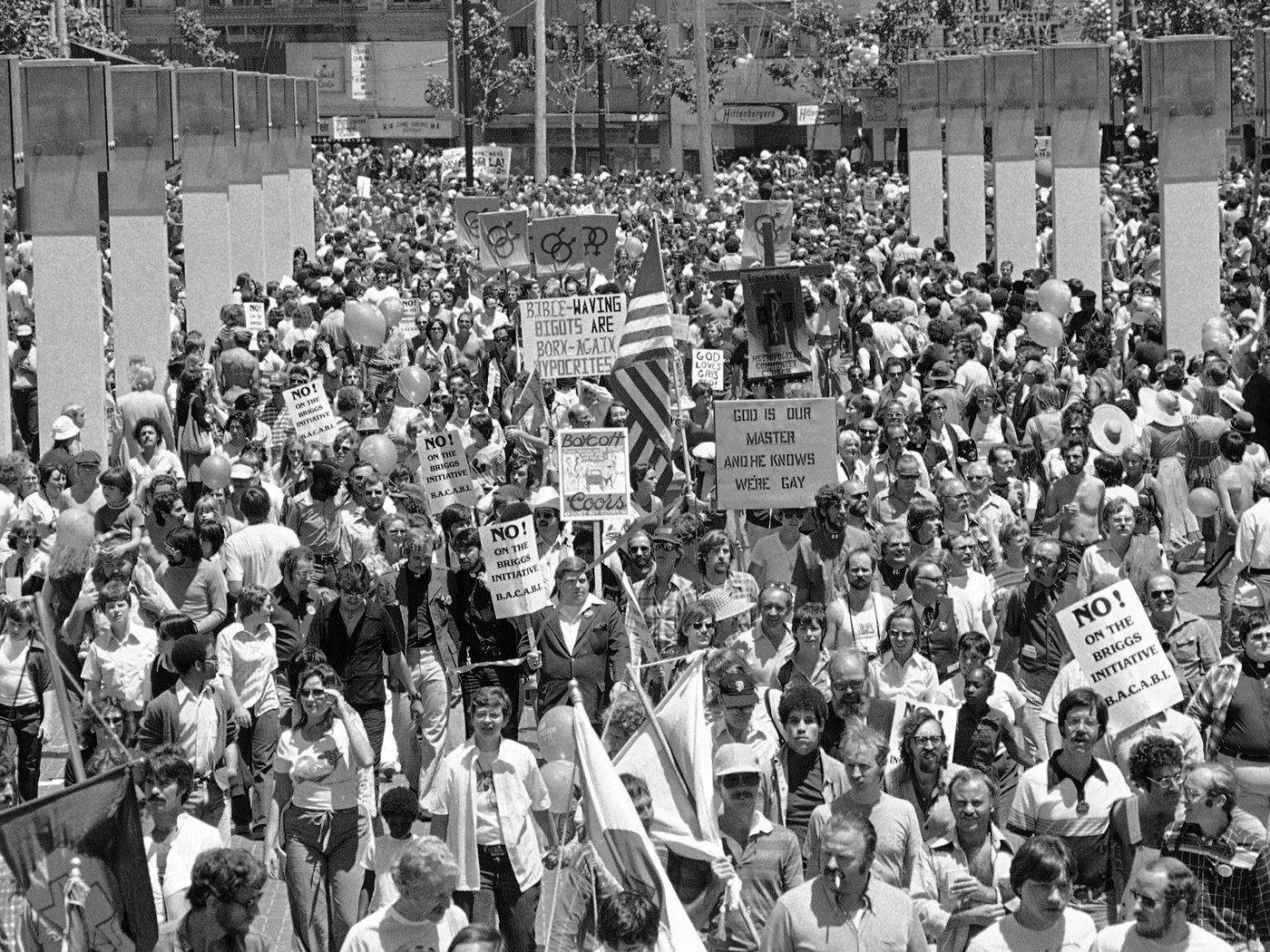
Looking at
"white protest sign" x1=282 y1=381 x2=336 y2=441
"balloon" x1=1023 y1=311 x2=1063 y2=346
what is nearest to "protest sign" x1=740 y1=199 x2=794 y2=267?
"balloon" x1=1023 y1=311 x2=1063 y2=346

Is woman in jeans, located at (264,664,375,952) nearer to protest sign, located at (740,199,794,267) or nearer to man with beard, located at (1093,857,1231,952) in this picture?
man with beard, located at (1093,857,1231,952)

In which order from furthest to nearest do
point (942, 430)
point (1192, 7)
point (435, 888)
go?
1. point (1192, 7)
2. point (942, 430)
3. point (435, 888)

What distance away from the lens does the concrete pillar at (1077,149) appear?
28.6m

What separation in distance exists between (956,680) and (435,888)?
368cm

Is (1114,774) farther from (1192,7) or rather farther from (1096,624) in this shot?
(1192,7)

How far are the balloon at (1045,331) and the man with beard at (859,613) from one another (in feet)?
33.7

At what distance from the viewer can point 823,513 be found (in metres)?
12.1

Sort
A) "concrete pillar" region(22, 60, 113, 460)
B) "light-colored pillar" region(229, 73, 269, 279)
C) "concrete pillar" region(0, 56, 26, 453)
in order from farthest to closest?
"light-colored pillar" region(229, 73, 269, 279) < "concrete pillar" region(22, 60, 113, 460) < "concrete pillar" region(0, 56, 26, 453)

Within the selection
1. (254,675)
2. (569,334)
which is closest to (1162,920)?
(254,675)

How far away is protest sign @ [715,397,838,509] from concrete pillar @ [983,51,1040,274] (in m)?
19.0

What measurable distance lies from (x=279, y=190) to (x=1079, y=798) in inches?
1090

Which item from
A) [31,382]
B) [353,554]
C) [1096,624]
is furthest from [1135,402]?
[31,382]

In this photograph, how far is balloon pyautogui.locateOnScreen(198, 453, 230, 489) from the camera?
577 inches

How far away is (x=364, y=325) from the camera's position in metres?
21.4
